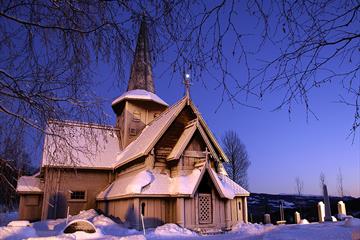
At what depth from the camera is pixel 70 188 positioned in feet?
74.7

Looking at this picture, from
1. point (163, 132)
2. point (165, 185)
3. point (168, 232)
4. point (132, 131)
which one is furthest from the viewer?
point (132, 131)

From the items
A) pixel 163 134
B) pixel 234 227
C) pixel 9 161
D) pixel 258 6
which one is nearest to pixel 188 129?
pixel 163 134

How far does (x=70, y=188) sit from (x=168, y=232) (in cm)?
995

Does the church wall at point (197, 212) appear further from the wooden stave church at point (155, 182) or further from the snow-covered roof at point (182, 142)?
the snow-covered roof at point (182, 142)

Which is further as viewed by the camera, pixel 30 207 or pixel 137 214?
pixel 30 207

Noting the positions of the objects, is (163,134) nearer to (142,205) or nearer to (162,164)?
(162,164)

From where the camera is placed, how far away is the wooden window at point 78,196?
74.5 ft

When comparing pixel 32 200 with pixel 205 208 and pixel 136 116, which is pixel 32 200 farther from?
pixel 205 208

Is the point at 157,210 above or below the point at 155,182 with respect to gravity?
below

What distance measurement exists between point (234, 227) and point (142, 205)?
18.7ft

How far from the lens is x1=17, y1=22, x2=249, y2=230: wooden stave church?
17.7 meters

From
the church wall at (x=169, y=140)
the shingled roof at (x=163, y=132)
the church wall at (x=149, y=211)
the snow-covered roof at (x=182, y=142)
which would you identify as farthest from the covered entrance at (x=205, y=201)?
the church wall at (x=169, y=140)

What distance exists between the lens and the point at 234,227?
Result: 19.2 m

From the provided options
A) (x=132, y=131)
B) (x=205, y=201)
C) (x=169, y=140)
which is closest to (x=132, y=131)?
(x=132, y=131)
